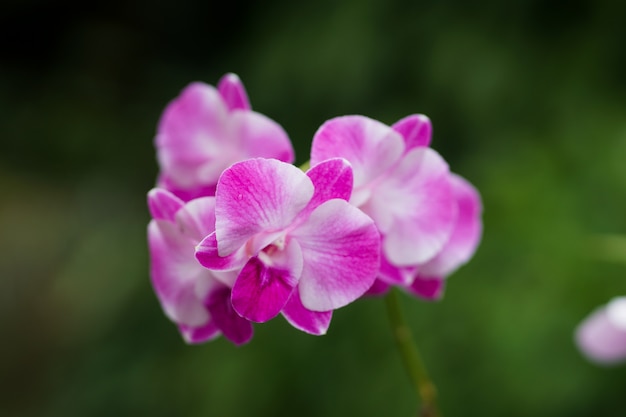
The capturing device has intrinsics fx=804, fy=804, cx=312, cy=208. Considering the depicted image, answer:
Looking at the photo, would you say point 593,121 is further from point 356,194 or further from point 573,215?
point 356,194

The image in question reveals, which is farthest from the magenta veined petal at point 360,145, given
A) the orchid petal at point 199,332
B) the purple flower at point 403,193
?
the orchid petal at point 199,332

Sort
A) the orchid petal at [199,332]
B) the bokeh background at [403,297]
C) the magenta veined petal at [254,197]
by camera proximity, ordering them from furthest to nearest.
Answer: the bokeh background at [403,297] < the orchid petal at [199,332] < the magenta veined petal at [254,197]

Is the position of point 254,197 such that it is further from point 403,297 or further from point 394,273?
point 403,297

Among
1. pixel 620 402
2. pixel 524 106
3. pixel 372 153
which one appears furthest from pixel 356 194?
pixel 524 106

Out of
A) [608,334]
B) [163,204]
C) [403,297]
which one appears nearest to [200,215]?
[163,204]

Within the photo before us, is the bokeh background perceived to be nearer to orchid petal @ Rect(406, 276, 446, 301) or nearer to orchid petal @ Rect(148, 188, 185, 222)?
orchid petal @ Rect(406, 276, 446, 301)

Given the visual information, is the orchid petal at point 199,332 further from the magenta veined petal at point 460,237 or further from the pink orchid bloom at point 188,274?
the magenta veined petal at point 460,237

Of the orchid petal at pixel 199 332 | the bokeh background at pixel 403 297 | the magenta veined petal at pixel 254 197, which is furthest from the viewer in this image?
the bokeh background at pixel 403 297
